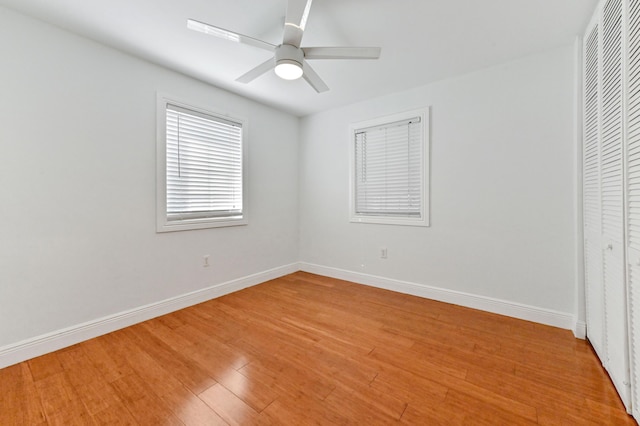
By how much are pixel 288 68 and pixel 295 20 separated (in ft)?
1.06

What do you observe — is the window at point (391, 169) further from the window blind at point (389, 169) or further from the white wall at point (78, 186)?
the white wall at point (78, 186)

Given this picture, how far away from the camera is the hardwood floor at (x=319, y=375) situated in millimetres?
1388

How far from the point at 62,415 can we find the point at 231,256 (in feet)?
6.55

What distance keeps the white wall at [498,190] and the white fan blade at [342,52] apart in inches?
60.3

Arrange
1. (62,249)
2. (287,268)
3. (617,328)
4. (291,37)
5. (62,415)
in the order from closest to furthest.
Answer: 1. (62,415)
2. (617,328)
3. (291,37)
4. (62,249)
5. (287,268)

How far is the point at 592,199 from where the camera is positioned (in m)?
1.91

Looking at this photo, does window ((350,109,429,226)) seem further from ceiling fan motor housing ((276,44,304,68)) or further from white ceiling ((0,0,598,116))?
ceiling fan motor housing ((276,44,304,68))

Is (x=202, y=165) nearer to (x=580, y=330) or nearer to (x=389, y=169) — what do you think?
(x=389, y=169)

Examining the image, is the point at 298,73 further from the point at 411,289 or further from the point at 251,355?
the point at 411,289

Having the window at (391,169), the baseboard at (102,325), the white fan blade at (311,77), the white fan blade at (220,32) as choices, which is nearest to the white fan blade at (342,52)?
the white fan blade at (311,77)

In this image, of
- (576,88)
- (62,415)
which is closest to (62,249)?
(62,415)

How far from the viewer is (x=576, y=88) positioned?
2174mm

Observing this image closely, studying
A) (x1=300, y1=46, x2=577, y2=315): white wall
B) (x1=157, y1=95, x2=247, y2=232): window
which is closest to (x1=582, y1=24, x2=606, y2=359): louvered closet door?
(x1=300, y1=46, x2=577, y2=315): white wall

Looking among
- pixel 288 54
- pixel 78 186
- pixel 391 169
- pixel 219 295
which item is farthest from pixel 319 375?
pixel 391 169
